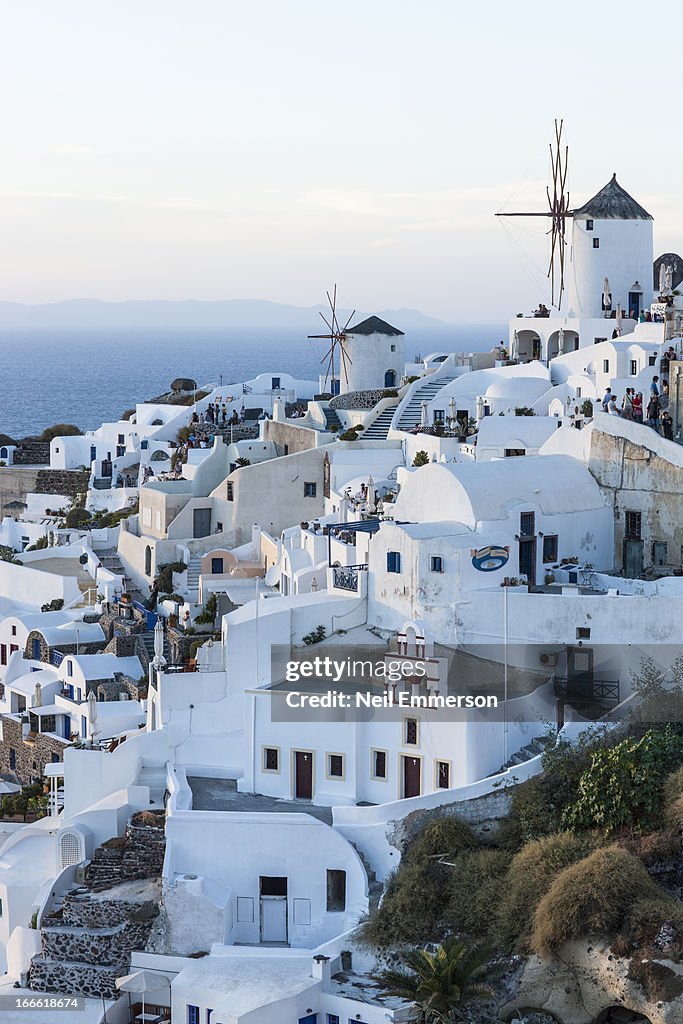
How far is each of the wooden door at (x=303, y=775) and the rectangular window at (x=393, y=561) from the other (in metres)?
4.17

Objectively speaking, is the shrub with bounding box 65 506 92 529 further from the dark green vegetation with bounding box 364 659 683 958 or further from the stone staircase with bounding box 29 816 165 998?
the dark green vegetation with bounding box 364 659 683 958

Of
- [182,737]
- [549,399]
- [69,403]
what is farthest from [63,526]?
[69,403]

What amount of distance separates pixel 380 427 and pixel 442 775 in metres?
19.6

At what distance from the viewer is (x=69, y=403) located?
13338 cm

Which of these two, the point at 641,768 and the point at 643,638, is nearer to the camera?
the point at 641,768

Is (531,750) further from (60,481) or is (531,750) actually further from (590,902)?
(60,481)

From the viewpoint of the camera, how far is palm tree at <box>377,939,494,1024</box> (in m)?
28.8

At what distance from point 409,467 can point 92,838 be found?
628 inches

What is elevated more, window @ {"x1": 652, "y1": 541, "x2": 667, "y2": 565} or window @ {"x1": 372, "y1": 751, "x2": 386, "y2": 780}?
window @ {"x1": 652, "y1": 541, "x2": 667, "y2": 565}

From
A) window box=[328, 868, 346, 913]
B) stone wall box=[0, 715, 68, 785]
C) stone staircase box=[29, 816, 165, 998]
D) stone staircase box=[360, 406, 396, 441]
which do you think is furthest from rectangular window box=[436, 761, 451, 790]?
stone staircase box=[360, 406, 396, 441]

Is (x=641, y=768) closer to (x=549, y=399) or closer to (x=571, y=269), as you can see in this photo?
(x=549, y=399)

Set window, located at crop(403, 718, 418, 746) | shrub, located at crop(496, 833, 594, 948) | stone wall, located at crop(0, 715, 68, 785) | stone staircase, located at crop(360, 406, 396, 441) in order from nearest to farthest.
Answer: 1. shrub, located at crop(496, 833, 594, 948)
2. window, located at crop(403, 718, 418, 746)
3. stone wall, located at crop(0, 715, 68, 785)
4. stone staircase, located at crop(360, 406, 396, 441)

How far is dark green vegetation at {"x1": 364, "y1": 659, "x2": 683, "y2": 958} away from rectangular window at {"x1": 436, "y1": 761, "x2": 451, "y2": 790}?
3.90 ft

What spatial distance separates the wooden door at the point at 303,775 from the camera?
3466cm
